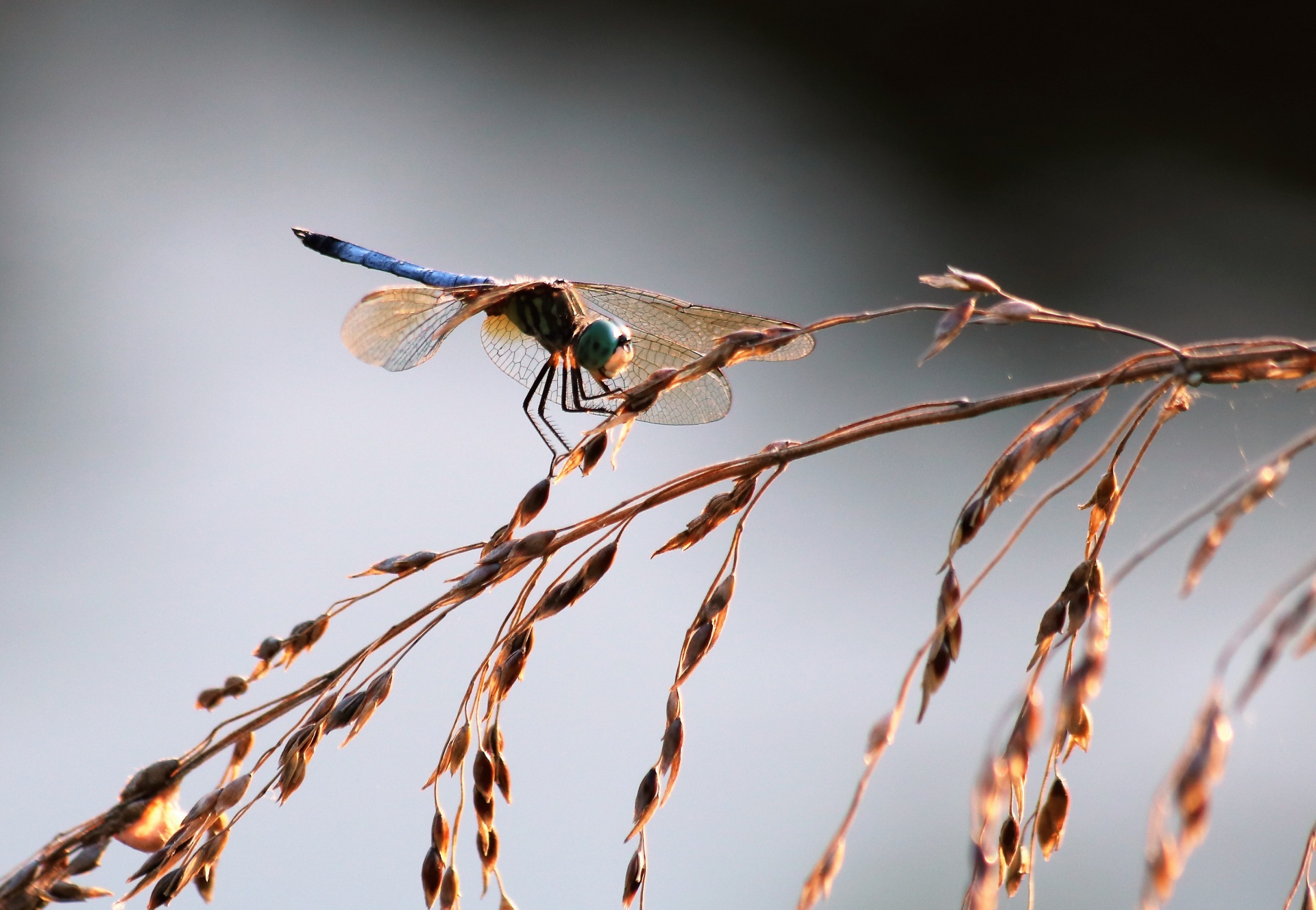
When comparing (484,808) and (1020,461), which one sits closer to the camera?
(1020,461)

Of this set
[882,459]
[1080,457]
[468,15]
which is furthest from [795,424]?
[468,15]

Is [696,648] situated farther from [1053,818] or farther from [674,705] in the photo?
[1053,818]

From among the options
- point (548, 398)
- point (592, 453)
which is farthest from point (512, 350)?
point (592, 453)

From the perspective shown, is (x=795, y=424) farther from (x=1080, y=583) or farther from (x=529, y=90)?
(x=1080, y=583)

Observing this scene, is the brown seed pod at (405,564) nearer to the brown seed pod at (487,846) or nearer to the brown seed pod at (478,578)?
the brown seed pod at (478,578)

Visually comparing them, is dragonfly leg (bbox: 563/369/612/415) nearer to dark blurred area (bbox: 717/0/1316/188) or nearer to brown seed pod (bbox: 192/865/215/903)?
brown seed pod (bbox: 192/865/215/903)

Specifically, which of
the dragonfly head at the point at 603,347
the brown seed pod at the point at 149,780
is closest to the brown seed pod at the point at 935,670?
the brown seed pod at the point at 149,780

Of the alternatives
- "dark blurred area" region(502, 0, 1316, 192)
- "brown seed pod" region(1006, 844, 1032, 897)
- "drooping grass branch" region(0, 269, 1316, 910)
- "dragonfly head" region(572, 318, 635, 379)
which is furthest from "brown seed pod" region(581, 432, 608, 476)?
"dark blurred area" region(502, 0, 1316, 192)
